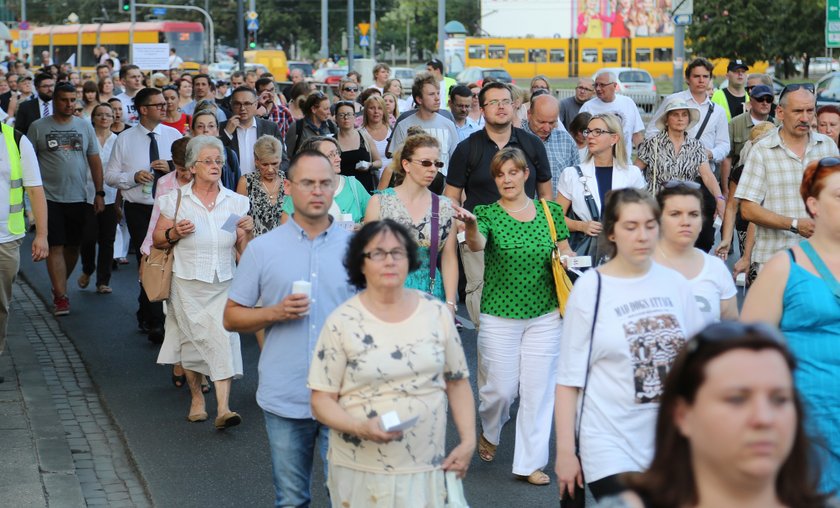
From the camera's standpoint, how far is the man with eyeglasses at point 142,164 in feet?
37.0

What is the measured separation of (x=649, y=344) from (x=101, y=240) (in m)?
9.42

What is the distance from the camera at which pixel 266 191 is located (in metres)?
9.07

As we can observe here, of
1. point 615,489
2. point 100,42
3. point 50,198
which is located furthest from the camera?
point 100,42

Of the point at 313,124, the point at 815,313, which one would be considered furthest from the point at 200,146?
the point at 313,124

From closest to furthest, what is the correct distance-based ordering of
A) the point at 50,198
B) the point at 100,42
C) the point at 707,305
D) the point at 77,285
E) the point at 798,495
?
1. the point at 798,495
2. the point at 707,305
3. the point at 50,198
4. the point at 77,285
5. the point at 100,42

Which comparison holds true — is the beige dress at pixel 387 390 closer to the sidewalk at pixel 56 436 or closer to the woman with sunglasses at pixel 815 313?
the woman with sunglasses at pixel 815 313

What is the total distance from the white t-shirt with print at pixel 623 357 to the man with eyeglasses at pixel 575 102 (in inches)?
431

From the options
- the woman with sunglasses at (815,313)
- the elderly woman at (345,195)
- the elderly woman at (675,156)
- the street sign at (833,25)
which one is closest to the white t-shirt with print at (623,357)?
the woman with sunglasses at (815,313)

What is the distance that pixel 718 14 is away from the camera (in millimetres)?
52656

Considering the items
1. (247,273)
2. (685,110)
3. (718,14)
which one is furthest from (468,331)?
(718,14)

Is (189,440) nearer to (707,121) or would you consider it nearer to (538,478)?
(538,478)

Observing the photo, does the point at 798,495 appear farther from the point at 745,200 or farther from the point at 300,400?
the point at 745,200

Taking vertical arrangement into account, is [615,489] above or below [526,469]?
above

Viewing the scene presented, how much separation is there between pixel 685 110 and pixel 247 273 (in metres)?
5.00
